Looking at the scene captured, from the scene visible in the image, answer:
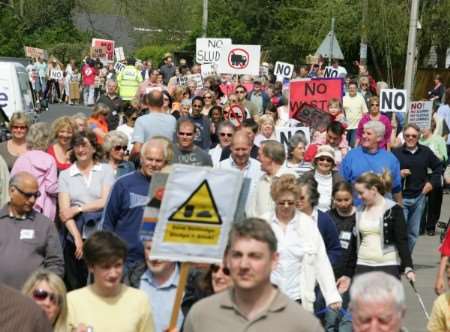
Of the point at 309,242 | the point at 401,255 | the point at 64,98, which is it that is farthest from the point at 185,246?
the point at 64,98

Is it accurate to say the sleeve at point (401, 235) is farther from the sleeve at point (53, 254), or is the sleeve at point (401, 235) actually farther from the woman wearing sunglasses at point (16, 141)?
the woman wearing sunglasses at point (16, 141)

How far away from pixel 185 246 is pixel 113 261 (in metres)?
0.68

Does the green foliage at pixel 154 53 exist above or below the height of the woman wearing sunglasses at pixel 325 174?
below

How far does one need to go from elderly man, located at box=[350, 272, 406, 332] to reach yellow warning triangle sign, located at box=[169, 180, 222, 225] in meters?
1.44

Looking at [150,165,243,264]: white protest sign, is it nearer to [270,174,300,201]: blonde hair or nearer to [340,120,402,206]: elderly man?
[270,174,300,201]: blonde hair

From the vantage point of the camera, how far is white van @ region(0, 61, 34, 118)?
21.0 m

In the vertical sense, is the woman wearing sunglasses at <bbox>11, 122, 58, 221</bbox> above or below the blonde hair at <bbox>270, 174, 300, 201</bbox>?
below

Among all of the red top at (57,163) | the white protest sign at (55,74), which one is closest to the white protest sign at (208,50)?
the white protest sign at (55,74)

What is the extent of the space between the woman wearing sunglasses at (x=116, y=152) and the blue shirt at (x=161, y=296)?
375 centimetres

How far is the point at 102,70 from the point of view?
45781mm

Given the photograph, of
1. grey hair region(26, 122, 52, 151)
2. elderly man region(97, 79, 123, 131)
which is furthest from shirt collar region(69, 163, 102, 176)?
elderly man region(97, 79, 123, 131)

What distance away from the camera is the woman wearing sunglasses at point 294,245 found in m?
8.81

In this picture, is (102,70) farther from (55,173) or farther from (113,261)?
(113,261)

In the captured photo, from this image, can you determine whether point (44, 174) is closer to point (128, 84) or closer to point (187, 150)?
point (187, 150)
